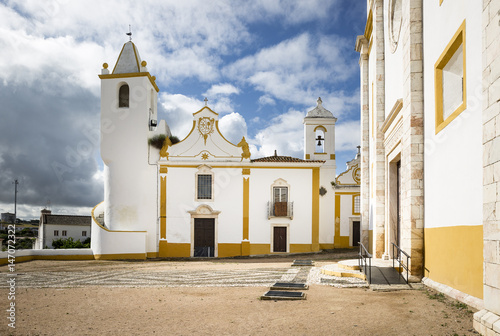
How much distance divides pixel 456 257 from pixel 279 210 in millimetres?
14547

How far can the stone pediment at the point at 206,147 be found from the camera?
21391 mm

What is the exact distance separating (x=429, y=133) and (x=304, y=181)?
1355cm

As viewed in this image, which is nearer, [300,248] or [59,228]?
[300,248]

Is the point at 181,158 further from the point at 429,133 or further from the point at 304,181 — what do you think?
the point at 429,133

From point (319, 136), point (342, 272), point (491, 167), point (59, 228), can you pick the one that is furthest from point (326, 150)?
point (59, 228)

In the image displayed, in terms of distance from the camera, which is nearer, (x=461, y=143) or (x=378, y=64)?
(x=461, y=143)

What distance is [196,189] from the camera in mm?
21141

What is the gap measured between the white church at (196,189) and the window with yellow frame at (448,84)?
45.6 feet

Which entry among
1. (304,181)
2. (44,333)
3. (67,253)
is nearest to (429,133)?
(44,333)

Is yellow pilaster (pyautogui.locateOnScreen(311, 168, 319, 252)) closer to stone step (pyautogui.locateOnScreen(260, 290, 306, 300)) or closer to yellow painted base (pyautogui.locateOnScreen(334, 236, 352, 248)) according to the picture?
yellow painted base (pyautogui.locateOnScreen(334, 236, 352, 248))

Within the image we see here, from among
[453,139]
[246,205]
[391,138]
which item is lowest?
[246,205]

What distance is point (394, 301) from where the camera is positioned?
6.77 meters

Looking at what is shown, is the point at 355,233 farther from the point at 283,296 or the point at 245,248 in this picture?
the point at 283,296

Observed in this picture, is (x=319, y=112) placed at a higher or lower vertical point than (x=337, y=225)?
higher
